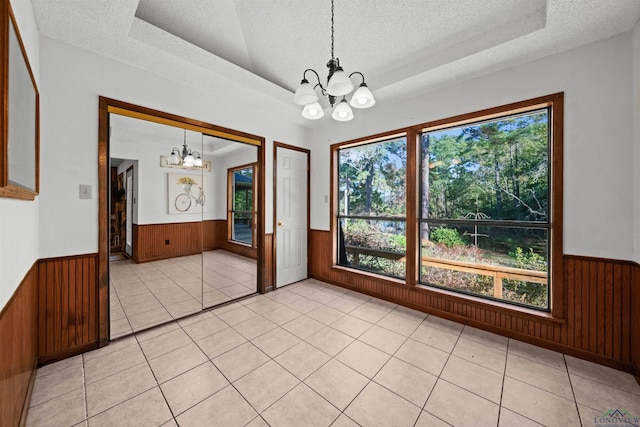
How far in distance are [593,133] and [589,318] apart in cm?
160

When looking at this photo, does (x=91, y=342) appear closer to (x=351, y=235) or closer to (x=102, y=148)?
(x=102, y=148)

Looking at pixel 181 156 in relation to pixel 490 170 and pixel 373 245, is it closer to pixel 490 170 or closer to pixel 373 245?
pixel 373 245

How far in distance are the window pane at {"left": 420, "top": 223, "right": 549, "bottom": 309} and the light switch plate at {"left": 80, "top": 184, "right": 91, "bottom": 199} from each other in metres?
3.59

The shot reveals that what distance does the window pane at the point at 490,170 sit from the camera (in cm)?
245

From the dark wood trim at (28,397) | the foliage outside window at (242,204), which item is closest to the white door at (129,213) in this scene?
the foliage outside window at (242,204)

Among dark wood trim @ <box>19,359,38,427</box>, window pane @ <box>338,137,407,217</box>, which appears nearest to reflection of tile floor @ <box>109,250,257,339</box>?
dark wood trim @ <box>19,359,38,427</box>

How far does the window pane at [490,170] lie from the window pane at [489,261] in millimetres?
179

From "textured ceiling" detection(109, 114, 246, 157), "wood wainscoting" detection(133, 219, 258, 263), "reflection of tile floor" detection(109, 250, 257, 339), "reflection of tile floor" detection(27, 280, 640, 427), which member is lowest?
"reflection of tile floor" detection(27, 280, 640, 427)

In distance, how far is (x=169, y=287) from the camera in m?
3.67

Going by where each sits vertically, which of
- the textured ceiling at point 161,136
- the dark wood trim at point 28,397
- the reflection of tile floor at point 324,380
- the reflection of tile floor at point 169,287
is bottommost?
the reflection of tile floor at point 324,380

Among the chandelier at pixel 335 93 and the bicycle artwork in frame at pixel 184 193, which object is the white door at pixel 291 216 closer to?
the chandelier at pixel 335 93

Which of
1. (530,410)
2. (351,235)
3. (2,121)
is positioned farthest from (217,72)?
(530,410)

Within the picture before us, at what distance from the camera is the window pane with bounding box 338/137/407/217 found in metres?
3.38

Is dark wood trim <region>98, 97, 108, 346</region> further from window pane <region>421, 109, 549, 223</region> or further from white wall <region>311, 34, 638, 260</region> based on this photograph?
white wall <region>311, 34, 638, 260</region>
